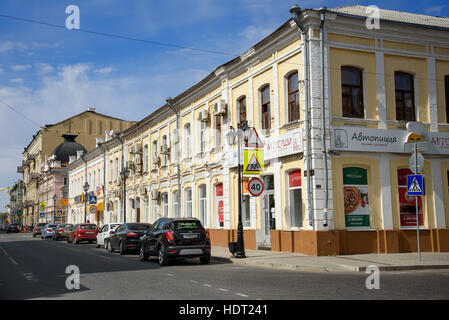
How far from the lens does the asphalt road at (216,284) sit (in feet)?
30.5

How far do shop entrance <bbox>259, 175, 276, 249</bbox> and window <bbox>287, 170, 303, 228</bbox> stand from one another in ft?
5.37

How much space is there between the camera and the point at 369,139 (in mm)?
18375

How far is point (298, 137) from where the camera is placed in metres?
18.6

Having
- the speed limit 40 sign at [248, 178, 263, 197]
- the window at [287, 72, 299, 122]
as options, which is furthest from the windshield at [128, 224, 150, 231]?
the window at [287, 72, 299, 122]

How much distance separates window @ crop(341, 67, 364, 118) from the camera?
1881 cm

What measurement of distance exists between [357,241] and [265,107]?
294 inches

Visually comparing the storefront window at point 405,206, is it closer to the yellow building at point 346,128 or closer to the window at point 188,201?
the yellow building at point 346,128

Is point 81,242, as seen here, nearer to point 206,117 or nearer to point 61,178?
point 206,117

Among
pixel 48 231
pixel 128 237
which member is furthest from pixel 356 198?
pixel 48 231

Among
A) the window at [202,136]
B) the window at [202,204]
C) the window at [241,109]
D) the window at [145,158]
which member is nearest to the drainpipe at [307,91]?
the window at [241,109]

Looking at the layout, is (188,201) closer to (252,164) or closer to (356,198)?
(252,164)

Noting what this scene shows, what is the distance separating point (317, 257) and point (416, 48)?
32.6 ft

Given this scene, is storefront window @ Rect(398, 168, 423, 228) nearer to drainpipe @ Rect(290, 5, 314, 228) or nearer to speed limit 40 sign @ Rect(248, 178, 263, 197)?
drainpipe @ Rect(290, 5, 314, 228)

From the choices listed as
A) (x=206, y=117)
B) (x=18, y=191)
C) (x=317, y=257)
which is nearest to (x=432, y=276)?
(x=317, y=257)
